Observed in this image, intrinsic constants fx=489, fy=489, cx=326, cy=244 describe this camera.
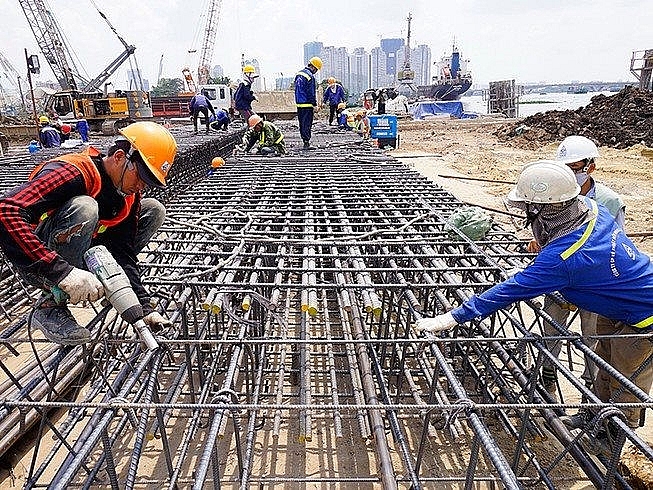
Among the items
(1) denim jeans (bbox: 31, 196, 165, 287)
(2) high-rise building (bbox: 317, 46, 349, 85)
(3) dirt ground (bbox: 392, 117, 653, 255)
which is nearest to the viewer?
(1) denim jeans (bbox: 31, 196, 165, 287)

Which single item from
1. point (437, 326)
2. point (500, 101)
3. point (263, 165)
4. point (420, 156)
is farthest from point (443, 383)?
point (500, 101)

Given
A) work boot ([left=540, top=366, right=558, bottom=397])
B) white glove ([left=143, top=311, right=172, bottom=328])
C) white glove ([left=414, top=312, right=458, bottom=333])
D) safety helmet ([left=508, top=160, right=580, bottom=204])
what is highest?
safety helmet ([left=508, top=160, right=580, bottom=204])

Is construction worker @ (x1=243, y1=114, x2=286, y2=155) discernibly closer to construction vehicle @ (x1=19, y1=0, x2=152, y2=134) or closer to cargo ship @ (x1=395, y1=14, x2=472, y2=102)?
construction vehicle @ (x1=19, y1=0, x2=152, y2=134)

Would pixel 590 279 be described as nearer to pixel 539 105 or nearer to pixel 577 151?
pixel 577 151

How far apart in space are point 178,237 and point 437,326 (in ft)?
9.30

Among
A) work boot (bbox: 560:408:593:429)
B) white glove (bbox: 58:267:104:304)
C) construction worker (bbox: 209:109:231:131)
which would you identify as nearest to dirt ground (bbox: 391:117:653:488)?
work boot (bbox: 560:408:593:429)

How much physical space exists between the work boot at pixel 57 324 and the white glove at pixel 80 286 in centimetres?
34

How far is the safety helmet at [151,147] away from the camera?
2879 millimetres

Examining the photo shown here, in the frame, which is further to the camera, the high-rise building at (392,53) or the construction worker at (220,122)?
the high-rise building at (392,53)

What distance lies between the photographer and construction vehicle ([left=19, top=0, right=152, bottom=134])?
27.5 metres

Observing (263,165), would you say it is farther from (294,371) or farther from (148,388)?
(148,388)

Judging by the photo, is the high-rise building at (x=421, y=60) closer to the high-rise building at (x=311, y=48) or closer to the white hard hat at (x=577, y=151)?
the high-rise building at (x=311, y=48)

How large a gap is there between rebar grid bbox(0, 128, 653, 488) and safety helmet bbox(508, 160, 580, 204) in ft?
2.78

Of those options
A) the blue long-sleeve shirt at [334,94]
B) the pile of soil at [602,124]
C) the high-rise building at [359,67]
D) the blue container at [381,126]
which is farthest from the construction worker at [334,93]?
the high-rise building at [359,67]
